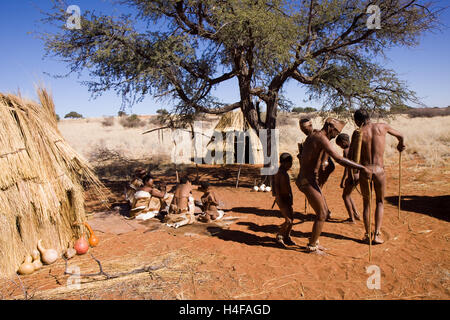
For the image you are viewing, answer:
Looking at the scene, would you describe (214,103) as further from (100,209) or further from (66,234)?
(66,234)

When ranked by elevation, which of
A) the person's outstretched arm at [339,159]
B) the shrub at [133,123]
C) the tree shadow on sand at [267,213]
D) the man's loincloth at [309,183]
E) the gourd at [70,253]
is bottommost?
the gourd at [70,253]

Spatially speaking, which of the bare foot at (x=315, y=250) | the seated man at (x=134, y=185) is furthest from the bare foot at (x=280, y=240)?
the seated man at (x=134, y=185)

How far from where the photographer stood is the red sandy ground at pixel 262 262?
362 cm

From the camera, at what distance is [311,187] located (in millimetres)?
4426

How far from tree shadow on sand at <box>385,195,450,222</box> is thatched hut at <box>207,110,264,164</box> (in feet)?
22.6

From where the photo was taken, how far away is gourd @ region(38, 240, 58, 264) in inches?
181

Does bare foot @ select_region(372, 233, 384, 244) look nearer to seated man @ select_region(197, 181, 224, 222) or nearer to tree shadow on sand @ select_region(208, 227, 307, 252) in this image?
tree shadow on sand @ select_region(208, 227, 307, 252)

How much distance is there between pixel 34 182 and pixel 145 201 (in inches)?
101

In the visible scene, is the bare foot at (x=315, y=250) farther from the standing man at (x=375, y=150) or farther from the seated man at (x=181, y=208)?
the seated man at (x=181, y=208)

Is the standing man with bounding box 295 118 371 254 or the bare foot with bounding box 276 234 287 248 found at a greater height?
the standing man with bounding box 295 118 371 254

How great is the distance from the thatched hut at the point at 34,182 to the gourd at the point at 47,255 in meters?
0.13

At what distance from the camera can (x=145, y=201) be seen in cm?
680

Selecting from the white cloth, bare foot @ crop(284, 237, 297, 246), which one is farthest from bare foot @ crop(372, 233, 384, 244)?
the white cloth

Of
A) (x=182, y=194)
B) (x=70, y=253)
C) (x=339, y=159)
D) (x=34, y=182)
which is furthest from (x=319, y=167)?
(x=34, y=182)
